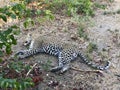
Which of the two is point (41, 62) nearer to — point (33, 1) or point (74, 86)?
point (74, 86)

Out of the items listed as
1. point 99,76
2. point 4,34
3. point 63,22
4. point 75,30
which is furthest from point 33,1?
point 4,34

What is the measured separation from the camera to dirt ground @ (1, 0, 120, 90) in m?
5.96

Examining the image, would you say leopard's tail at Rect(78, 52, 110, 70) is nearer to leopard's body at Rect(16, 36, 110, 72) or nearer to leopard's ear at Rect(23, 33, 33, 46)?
leopard's body at Rect(16, 36, 110, 72)

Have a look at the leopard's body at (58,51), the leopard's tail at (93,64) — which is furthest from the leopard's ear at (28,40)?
the leopard's tail at (93,64)

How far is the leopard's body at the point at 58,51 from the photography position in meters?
6.42

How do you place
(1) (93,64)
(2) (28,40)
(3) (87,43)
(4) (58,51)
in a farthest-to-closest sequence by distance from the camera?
(3) (87,43) → (2) (28,40) → (4) (58,51) → (1) (93,64)

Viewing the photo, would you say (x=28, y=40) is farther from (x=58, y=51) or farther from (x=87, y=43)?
(x=87, y=43)

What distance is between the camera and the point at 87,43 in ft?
24.3

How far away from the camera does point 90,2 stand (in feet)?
29.9

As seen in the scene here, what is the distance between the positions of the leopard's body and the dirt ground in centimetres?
11

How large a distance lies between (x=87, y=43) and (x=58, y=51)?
93cm

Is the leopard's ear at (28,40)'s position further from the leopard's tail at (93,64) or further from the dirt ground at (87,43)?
the leopard's tail at (93,64)

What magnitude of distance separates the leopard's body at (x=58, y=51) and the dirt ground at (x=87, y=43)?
0.11m

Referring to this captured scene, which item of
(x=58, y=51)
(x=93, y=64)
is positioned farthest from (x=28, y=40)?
(x=93, y=64)
